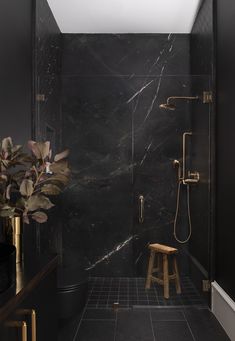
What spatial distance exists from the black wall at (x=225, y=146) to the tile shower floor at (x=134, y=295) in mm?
298

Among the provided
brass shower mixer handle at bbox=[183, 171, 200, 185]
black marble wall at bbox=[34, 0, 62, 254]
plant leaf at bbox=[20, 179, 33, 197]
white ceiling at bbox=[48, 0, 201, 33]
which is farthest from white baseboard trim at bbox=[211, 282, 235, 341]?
white ceiling at bbox=[48, 0, 201, 33]

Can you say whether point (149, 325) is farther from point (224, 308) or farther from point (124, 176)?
point (124, 176)

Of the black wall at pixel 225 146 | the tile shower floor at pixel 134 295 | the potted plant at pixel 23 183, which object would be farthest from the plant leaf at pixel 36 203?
the tile shower floor at pixel 134 295

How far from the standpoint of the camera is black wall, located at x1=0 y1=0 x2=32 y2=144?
2.22 meters

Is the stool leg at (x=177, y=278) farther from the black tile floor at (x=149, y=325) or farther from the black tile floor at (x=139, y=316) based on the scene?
the black tile floor at (x=149, y=325)

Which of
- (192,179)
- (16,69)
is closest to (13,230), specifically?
(16,69)

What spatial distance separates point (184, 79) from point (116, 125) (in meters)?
0.73

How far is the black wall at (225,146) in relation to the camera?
255 centimetres

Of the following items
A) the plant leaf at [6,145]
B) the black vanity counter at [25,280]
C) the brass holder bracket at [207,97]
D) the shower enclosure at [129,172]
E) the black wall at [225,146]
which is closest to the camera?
the black vanity counter at [25,280]

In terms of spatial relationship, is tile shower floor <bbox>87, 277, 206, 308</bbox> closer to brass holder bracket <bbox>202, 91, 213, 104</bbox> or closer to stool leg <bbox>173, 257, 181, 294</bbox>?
stool leg <bbox>173, 257, 181, 294</bbox>

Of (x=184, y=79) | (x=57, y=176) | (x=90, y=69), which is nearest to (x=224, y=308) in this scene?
(x=57, y=176)

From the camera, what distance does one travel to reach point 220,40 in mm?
2887

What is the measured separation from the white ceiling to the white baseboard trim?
99.9 inches

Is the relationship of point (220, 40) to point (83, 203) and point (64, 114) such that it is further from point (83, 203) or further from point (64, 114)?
point (83, 203)
